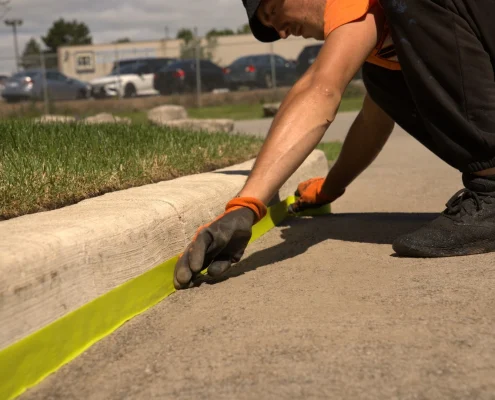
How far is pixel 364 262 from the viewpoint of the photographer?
314cm

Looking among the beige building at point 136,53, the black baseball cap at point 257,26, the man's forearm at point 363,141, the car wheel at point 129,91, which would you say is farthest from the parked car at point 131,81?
the black baseball cap at point 257,26

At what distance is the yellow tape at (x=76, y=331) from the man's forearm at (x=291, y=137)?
46cm

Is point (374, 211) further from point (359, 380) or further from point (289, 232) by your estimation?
point (359, 380)

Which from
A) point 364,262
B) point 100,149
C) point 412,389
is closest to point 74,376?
point 412,389

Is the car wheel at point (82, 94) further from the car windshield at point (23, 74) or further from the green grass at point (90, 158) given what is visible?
the green grass at point (90, 158)

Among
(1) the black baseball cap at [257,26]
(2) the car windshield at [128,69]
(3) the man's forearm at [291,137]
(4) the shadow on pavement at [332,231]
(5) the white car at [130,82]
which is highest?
(1) the black baseball cap at [257,26]

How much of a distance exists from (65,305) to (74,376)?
0.76 ft

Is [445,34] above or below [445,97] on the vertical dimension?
above

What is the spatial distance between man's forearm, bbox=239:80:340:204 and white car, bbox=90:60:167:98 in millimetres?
24859

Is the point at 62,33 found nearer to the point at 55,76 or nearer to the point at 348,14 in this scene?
the point at 55,76

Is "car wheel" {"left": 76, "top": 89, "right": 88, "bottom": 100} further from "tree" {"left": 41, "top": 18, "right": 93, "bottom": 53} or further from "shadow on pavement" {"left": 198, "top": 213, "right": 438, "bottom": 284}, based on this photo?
"tree" {"left": 41, "top": 18, "right": 93, "bottom": 53}

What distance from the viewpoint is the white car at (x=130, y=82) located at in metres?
27.7

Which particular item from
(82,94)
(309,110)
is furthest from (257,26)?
(82,94)

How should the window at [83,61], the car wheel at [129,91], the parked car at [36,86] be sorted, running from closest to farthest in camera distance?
the parked car at [36,86], the car wheel at [129,91], the window at [83,61]
